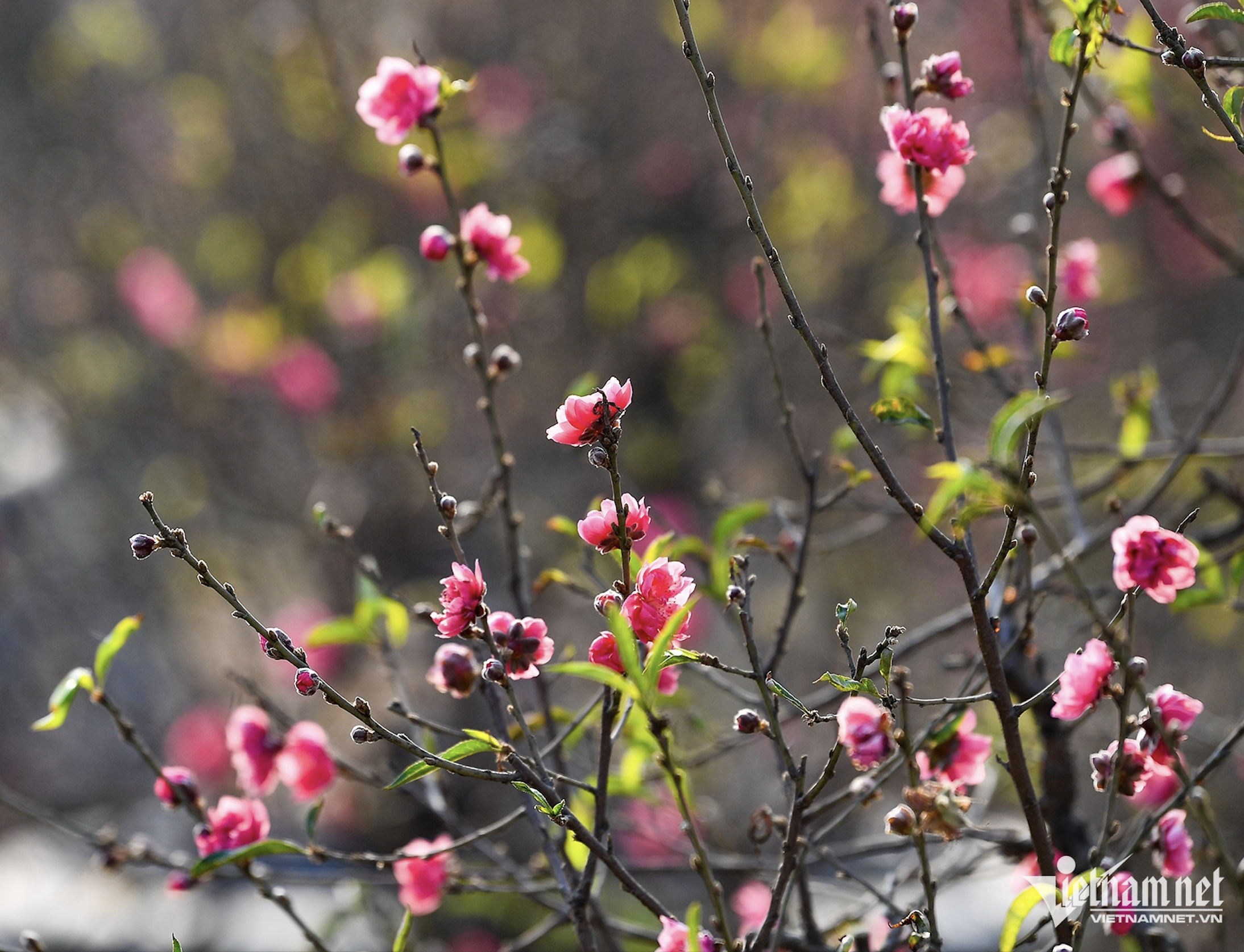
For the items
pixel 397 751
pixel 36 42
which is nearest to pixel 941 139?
pixel 397 751

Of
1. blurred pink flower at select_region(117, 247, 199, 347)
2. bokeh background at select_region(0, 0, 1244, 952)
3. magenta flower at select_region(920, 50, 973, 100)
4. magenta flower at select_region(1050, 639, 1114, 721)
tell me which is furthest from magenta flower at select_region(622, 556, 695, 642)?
blurred pink flower at select_region(117, 247, 199, 347)

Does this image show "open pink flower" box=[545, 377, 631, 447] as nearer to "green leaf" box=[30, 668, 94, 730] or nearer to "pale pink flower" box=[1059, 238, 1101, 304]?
"green leaf" box=[30, 668, 94, 730]

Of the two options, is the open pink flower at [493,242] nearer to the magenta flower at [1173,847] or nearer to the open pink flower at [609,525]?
the open pink flower at [609,525]

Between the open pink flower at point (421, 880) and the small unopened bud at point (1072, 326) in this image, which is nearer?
the small unopened bud at point (1072, 326)

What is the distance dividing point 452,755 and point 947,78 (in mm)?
887

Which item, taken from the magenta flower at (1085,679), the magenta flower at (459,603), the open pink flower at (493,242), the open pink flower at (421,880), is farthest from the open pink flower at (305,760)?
the magenta flower at (1085,679)

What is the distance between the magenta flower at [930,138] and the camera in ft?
3.42

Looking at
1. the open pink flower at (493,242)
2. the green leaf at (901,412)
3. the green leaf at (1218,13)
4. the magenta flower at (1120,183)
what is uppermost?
the magenta flower at (1120,183)

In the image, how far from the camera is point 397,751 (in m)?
3.00

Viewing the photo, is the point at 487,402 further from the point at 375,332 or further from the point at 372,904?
the point at 375,332

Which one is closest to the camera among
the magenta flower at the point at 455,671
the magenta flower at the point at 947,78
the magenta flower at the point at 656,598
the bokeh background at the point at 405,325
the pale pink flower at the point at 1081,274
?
the magenta flower at the point at 656,598

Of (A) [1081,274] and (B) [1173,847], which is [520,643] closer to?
(B) [1173,847]

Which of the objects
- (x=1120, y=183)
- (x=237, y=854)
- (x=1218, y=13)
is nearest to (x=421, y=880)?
(x=237, y=854)

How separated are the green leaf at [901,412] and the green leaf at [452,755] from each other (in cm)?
46
